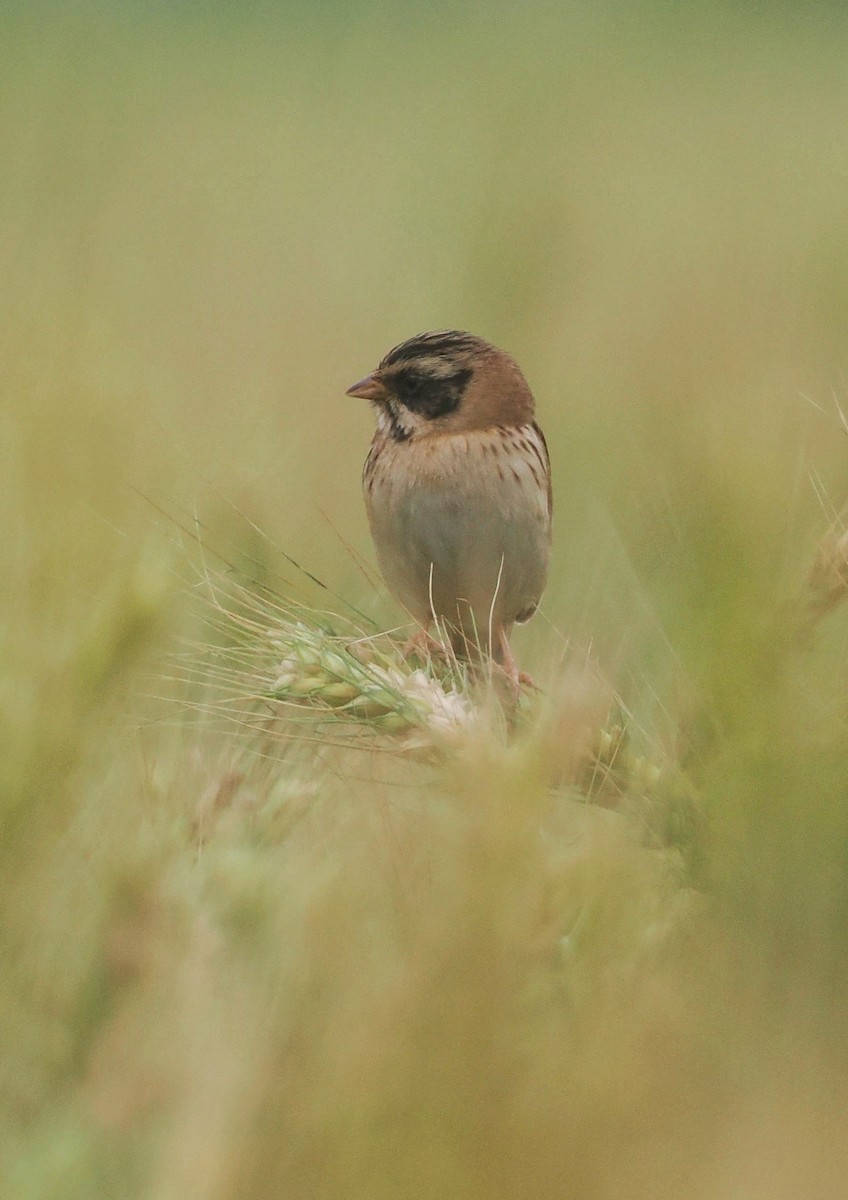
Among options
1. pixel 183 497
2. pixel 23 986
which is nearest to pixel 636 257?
pixel 183 497

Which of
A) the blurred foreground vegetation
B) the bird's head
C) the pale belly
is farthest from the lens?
the bird's head

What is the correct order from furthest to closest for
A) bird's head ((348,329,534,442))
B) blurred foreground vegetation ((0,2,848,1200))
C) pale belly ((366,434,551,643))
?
bird's head ((348,329,534,442)) < pale belly ((366,434,551,643)) < blurred foreground vegetation ((0,2,848,1200))

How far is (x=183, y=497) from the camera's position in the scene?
1459 millimetres

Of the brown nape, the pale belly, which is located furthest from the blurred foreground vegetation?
the brown nape

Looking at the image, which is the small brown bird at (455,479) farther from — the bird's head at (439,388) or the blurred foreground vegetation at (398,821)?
the blurred foreground vegetation at (398,821)

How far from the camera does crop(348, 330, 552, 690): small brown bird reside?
281cm

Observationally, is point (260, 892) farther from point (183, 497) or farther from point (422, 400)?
point (422, 400)

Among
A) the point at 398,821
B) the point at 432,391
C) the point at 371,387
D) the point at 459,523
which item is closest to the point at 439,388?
the point at 432,391

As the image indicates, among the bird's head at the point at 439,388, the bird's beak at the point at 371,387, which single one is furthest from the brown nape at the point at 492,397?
the bird's beak at the point at 371,387

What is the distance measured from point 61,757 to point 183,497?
0.51 m

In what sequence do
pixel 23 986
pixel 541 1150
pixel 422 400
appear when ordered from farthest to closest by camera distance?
pixel 422 400, pixel 23 986, pixel 541 1150

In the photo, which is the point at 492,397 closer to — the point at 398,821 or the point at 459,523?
the point at 459,523

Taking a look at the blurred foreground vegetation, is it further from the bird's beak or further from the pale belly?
the bird's beak

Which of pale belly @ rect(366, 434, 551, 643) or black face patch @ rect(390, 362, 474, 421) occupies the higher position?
black face patch @ rect(390, 362, 474, 421)
